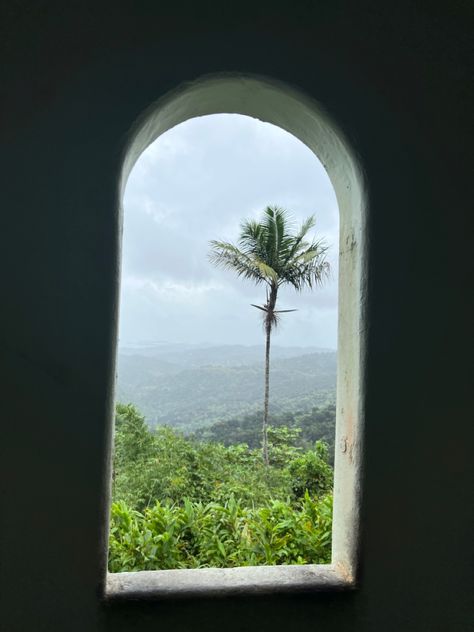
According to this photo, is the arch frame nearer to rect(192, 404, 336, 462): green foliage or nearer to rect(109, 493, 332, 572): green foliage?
rect(109, 493, 332, 572): green foliage

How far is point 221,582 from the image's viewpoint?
127 centimetres

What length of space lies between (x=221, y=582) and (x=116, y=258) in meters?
1.02

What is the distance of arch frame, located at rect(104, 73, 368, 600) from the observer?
1271 millimetres

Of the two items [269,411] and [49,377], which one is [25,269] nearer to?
[49,377]

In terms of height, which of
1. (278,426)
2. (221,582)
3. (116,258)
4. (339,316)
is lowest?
(278,426)

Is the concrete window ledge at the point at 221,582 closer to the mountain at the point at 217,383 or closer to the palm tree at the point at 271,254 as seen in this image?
the mountain at the point at 217,383

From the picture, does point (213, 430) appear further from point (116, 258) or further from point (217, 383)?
point (116, 258)

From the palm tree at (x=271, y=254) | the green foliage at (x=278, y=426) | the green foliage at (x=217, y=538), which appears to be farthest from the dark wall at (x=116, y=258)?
the palm tree at (x=271, y=254)

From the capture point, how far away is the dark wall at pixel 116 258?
1206mm

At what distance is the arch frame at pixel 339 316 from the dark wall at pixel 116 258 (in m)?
0.03

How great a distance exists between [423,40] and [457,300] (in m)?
0.87

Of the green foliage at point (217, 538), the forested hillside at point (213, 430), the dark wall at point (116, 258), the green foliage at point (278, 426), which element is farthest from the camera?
the green foliage at point (278, 426)

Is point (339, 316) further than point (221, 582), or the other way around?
point (339, 316)

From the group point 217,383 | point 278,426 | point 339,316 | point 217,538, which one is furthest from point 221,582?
point 278,426
